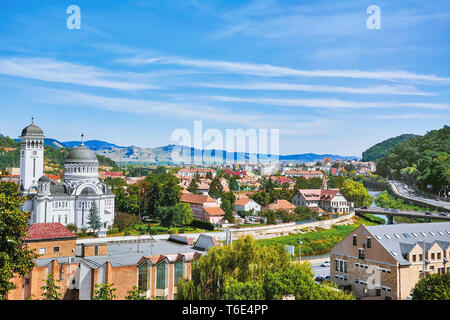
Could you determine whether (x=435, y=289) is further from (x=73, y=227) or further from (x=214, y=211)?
(x=214, y=211)

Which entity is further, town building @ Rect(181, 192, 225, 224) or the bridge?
the bridge

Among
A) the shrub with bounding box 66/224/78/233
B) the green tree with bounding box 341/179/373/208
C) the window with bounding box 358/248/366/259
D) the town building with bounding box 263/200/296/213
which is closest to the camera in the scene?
the window with bounding box 358/248/366/259

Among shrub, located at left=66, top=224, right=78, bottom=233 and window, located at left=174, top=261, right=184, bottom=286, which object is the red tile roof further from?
shrub, located at left=66, top=224, right=78, bottom=233

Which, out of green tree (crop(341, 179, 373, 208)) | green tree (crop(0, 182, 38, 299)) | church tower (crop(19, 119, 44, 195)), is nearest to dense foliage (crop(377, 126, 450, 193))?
green tree (crop(341, 179, 373, 208))

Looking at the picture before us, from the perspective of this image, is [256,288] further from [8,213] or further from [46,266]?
[46,266]

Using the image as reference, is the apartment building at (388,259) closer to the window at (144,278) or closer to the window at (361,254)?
the window at (361,254)

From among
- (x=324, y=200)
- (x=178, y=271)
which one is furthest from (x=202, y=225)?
(x=324, y=200)
